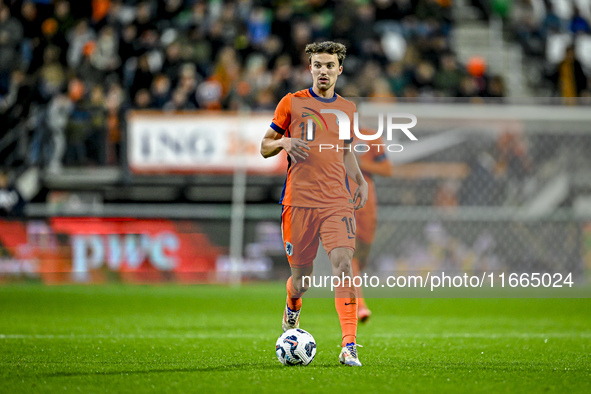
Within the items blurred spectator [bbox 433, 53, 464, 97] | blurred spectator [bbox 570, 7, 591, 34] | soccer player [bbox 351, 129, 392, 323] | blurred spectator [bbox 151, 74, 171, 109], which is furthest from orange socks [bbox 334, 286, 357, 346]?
blurred spectator [bbox 570, 7, 591, 34]

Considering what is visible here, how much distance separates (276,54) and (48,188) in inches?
187

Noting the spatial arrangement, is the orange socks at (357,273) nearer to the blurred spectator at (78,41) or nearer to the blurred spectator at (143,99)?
the blurred spectator at (143,99)

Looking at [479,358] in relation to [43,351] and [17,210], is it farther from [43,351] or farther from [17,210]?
[17,210]

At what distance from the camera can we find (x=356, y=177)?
5609 millimetres

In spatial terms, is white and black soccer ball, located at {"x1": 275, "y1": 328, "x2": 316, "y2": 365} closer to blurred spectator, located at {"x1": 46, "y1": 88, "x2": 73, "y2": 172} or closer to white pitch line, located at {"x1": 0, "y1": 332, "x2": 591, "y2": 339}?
white pitch line, located at {"x1": 0, "y1": 332, "x2": 591, "y2": 339}

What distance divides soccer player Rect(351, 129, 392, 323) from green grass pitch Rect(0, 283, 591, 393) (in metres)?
0.33

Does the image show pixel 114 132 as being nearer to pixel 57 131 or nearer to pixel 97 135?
pixel 97 135

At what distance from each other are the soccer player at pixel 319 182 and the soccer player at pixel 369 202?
7.44ft

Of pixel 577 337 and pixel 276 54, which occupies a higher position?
pixel 276 54

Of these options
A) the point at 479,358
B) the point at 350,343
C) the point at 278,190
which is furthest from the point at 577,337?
the point at 278,190

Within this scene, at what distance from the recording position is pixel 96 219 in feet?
44.3

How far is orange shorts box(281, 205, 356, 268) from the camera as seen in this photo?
5.40m

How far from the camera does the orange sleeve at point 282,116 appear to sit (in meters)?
5.47

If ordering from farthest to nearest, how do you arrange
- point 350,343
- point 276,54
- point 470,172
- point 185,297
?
point 276,54, point 470,172, point 185,297, point 350,343
